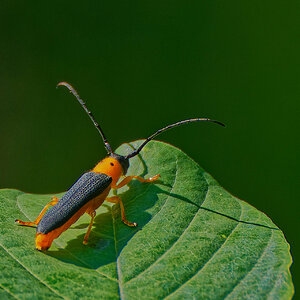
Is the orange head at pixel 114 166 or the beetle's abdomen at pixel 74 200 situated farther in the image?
the orange head at pixel 114 166

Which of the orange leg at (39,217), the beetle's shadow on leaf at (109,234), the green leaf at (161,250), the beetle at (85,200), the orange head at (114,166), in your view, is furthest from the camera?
the orange head at (114,166)

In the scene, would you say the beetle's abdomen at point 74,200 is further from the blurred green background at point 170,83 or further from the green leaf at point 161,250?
the blurred green background at point 170,83

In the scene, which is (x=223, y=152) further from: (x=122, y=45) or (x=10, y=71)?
(x=10, y=71)

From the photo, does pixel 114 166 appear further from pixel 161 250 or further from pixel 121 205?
pixel 161 250

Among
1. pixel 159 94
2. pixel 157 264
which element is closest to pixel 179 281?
pixel 157 264

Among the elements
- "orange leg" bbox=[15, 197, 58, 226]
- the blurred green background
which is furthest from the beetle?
the blurred green background

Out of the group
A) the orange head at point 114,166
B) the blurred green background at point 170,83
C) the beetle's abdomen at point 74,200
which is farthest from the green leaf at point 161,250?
the blurred green background at point 170,83

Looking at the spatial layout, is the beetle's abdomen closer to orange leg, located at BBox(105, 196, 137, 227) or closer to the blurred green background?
orange leg, located at BBox(105, 196, 137, 227)
